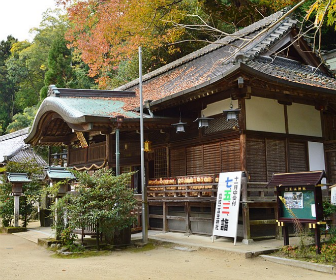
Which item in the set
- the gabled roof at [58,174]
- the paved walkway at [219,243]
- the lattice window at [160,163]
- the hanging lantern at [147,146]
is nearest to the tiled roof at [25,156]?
the lattice window at [160,163]

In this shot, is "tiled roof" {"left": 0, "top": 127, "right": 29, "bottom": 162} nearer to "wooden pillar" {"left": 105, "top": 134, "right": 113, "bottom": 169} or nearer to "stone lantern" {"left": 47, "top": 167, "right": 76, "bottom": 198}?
"stone lantern" {"left": 47, "top": 167, "right": 76, "bottom": 198}

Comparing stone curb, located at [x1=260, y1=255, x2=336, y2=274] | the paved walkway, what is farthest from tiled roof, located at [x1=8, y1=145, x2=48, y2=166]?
stone curb, located at [x1=260, y1=255, x2=336, y2=274]

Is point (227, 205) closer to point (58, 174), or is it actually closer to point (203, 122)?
point (203, 122)

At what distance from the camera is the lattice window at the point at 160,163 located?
13.6m

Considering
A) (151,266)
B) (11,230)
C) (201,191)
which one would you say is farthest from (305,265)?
(11,230)

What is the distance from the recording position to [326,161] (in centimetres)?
1231

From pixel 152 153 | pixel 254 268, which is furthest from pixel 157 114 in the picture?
pixel 254 268

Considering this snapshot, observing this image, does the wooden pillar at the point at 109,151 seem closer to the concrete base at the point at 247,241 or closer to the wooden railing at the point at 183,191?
the wooden railing at the point at 183,191

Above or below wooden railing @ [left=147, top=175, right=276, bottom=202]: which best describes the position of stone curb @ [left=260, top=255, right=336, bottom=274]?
below

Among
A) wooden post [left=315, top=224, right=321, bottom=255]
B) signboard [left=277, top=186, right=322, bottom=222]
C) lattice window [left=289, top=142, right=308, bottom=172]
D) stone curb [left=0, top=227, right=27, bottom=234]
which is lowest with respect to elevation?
stone curb [left=0, top=227, right=27, bottom=234]

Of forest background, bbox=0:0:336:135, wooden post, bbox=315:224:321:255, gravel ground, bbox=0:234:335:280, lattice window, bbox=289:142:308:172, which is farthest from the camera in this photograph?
forest background, bbox=0:0:336:135

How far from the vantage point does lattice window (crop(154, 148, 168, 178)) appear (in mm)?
13594

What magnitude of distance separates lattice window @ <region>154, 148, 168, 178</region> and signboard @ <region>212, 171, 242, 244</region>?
3.85m

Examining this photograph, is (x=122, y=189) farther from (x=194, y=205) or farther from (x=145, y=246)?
(x=194, y=205)
